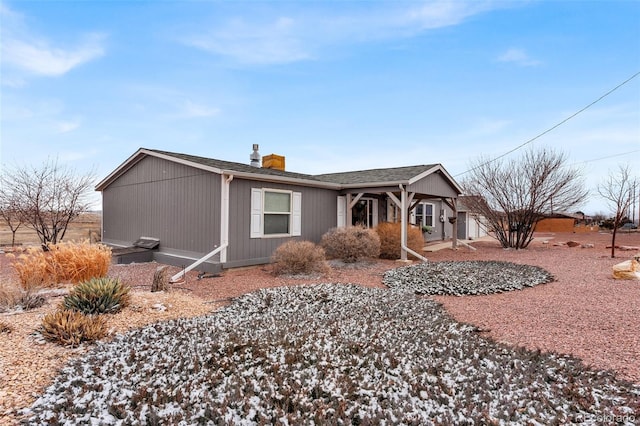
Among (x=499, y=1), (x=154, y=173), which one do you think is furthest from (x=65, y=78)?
(x=499, y=1)

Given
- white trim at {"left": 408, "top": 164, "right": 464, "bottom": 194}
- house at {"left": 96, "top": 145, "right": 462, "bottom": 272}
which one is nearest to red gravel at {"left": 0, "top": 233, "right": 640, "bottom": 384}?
house at {"left": 96, "top": 145, "right": 462, "bottom": 272}

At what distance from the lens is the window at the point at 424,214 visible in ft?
56.2

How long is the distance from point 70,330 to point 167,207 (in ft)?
22.4

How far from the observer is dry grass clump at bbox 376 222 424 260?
10688mm

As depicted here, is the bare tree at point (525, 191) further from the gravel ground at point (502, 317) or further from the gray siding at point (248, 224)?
the gray siding at point (248, 224)

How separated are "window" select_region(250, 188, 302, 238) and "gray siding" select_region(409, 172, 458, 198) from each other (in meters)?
3.89

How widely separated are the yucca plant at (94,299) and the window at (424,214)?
1466cm

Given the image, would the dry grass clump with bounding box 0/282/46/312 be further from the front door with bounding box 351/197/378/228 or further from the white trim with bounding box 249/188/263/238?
the front door with bounding box 351/197/378/228

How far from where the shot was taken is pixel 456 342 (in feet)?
11.4

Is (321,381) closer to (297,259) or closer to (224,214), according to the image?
(297,259)

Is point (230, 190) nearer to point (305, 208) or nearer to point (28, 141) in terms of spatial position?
point (305, 208)

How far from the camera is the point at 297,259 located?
7.70m

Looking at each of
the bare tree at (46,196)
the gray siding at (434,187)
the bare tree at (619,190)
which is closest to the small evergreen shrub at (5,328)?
the gray siding at (434,187)

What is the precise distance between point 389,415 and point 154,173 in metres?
10.2
